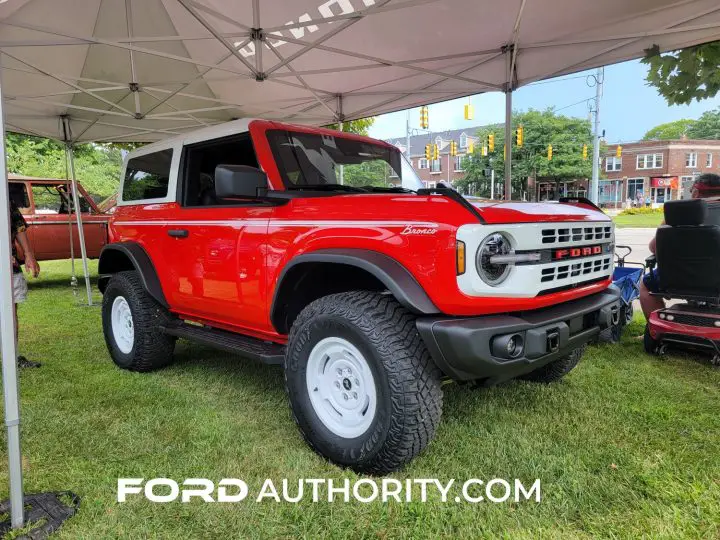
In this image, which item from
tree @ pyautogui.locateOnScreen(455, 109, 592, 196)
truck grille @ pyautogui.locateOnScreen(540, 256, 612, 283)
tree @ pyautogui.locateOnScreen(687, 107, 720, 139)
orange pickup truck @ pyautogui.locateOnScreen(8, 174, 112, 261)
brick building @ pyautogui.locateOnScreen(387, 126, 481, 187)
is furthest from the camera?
tree @ pyautogui.locateOnScreen(687, 107, 720, 139)

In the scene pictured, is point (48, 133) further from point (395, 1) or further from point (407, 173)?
point (407, 173)

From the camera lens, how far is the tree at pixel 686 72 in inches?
195

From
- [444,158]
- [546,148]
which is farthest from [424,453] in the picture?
[444,158]

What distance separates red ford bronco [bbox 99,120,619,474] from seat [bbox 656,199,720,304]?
5.46ft

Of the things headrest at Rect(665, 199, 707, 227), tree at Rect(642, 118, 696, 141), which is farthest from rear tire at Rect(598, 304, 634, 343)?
tree at Rect(642, 118, 696, 141)

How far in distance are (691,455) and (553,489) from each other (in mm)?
989

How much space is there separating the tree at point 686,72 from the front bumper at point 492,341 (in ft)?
13.5

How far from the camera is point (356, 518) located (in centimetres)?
223

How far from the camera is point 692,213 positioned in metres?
4.34

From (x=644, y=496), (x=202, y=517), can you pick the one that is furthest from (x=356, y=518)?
(x=644, y=496)

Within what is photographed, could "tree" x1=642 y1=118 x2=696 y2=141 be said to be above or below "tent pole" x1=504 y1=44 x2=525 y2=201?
above

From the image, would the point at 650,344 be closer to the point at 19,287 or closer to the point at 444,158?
the point at 19,287

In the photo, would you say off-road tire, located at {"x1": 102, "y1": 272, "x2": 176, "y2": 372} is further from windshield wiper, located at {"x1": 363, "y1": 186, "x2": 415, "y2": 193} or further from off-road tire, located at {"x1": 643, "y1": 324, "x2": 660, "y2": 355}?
off-road tire, located at {"x1": 643, "y1": 324, "x2": 660, "y2": 355}

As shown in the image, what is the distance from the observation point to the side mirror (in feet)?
8.87
